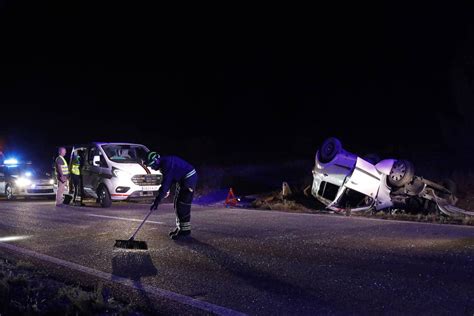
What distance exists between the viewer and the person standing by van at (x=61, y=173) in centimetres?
1541

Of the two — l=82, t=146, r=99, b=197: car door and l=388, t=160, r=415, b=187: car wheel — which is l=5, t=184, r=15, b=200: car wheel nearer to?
l=82, t=146, r=99, b=197: car door

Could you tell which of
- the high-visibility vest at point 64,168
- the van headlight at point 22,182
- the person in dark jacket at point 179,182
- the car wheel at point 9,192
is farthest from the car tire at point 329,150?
the car wheel at point 9,192

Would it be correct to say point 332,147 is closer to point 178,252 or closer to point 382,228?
point 382,228

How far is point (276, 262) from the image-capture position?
673cm

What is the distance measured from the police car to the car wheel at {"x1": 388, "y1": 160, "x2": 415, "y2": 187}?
11.4 metres

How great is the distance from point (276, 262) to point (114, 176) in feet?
27.6

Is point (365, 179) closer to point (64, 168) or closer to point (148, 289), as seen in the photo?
point (148, 289)

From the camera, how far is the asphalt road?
5.02 metres

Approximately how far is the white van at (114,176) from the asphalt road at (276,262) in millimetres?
2932

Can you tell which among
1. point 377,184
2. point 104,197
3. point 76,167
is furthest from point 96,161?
point 377,184

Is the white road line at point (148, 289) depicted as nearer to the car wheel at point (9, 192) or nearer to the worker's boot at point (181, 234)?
the worker's boot at point (181, 234)

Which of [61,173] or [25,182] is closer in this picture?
[61,173]

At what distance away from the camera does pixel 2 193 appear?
61.9 feet

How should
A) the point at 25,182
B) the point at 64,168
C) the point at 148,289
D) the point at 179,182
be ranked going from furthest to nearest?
the point at 25,182 → the point at 64,168 → the point at 179,182 → the point at 148,289
